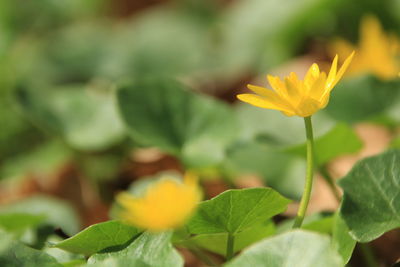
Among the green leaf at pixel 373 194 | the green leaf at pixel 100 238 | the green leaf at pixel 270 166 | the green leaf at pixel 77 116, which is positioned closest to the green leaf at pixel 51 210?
the green leaf at pixel 77 116

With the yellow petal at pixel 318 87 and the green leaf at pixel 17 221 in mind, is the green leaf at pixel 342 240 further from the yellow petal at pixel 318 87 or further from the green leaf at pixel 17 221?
the green leaf at pixel 17 221

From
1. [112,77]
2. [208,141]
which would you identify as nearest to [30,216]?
[208,141]

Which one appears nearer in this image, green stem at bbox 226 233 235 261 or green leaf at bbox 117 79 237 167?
green stem at bbox 226 233 235 261

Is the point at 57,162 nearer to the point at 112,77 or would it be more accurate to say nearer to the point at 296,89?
the point at 112,77

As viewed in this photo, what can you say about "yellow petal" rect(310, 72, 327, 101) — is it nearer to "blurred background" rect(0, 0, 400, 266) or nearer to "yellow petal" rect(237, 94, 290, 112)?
"yellow petal" rect(237, 94, 290, 112)

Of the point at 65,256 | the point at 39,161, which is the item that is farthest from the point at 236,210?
the point at 39,161

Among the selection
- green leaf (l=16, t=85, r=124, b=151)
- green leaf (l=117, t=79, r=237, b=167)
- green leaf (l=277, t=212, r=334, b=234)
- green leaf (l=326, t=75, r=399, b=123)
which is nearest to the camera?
green leaf (l=277, t=212, r=334, b=234)

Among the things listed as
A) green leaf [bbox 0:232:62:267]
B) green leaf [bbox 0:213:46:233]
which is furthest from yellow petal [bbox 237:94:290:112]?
green leaf [bbox 0:213:46:233]
